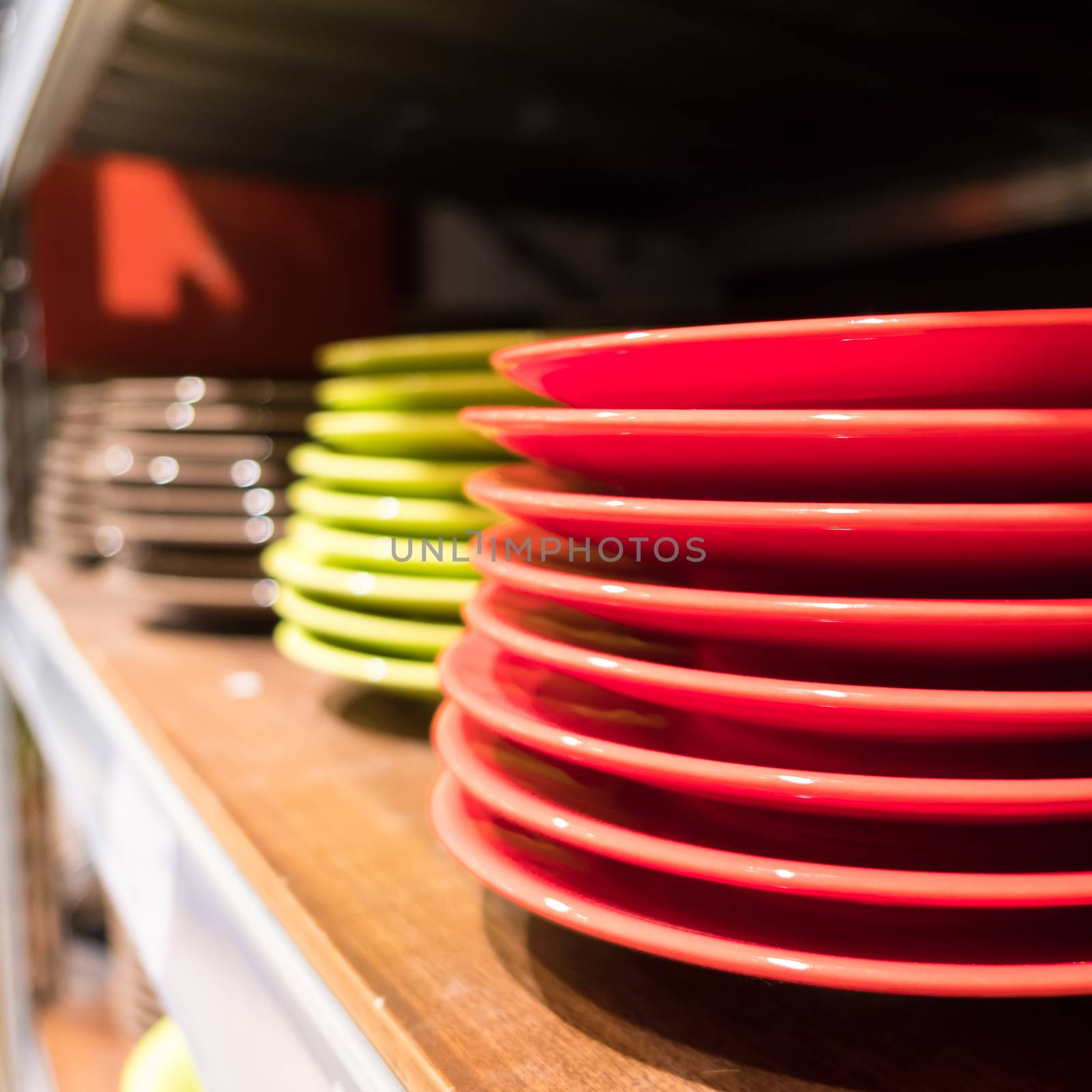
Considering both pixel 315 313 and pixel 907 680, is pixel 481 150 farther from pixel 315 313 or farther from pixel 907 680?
pixel 907 680

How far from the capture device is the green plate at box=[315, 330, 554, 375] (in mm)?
491

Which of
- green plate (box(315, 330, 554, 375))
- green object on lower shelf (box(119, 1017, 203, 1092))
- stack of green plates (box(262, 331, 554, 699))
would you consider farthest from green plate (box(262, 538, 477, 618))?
green object on lower shelf (box(119, 1017, 203, 1092))

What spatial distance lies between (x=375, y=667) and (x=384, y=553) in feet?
0.19

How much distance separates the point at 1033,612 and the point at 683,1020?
0.47 feet

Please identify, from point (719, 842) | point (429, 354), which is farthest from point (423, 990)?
point (429, 354)

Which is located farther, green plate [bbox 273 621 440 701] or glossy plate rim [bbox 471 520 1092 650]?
green plate [bbox 273 621 440 701]

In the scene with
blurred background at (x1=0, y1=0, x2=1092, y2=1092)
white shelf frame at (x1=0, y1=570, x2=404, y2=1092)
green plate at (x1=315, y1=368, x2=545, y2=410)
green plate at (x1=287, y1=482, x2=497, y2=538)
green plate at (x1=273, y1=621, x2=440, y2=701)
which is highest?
blurred background at (x1=0, y1=0, x2=1092, y2=1092)

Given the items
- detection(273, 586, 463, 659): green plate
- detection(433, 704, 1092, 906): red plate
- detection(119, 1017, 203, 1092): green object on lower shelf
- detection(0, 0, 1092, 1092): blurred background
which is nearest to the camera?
detection(433, 704, 1092, 906): red plate

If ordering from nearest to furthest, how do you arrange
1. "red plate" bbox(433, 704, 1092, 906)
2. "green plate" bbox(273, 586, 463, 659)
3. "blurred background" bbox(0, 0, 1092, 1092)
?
1. "red plate" bbox(433, 704, 1092, 906)
2. "green plate" bbox(273, 586, 463, 659)
3. "blurred background" bbox(0, 0, 1092, 1092)

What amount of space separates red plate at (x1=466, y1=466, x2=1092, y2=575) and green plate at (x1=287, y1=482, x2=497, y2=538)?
192mm

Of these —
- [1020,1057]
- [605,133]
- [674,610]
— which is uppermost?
[605,133]

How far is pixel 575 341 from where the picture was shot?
0.92 feet

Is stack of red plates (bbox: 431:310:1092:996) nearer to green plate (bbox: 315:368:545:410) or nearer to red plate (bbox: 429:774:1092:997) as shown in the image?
red plate (bbox: 429:774:1092:997)

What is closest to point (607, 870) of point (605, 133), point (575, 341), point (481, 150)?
point (575, 341)
